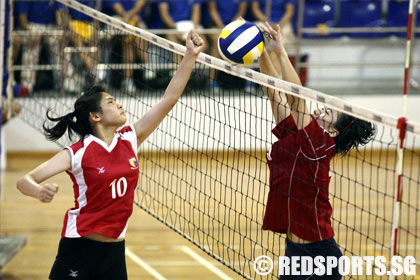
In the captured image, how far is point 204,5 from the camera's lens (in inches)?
465

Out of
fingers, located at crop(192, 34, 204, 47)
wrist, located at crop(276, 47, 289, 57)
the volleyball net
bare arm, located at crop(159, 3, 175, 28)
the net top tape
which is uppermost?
bare arm, located at crop(159, 3, 175, 28)

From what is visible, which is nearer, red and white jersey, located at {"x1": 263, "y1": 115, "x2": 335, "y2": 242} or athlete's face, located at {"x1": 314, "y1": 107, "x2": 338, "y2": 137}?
red and white jersey, located at {"x1": 263, "y1": 115, "x2": 335, "y2": 242}

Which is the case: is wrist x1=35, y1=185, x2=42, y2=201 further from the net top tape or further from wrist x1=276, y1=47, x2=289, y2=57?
wrist x1=276, y1=47, x2=289, y2=57

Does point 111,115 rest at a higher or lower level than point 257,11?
lower

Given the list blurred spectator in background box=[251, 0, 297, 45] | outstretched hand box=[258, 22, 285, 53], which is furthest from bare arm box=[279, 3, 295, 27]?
outstretched hand box=[258, 22, 285, 53]

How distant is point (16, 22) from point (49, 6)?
4.36 m

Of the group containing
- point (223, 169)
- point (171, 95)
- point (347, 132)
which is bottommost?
point (223, 169)

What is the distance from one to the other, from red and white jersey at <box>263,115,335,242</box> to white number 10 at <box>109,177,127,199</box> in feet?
2.62

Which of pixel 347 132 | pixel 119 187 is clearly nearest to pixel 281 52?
pixel 347 132

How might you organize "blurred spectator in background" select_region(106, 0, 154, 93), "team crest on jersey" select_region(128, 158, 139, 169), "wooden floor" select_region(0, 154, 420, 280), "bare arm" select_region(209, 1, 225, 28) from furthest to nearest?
1. "bare arm" select_region(209, 1, 225, 28)
2. "blurred spectator in background" select_region(106, 0, 154, 93)
3. "wooden floor" select_region(0, 154, 420, 280)
4. "team crest on jersey" select_region(128, 158, 139, 169)

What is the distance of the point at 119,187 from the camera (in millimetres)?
3494

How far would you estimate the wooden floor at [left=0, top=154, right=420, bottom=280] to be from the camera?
616 centimetres

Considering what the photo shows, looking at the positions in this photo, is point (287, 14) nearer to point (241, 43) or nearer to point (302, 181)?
point (241, 43)

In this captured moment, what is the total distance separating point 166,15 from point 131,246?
5807mm
